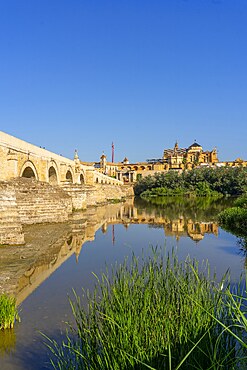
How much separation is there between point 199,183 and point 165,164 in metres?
36.5

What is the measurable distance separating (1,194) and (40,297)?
16.0 feet

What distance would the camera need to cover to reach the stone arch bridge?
17.3 m

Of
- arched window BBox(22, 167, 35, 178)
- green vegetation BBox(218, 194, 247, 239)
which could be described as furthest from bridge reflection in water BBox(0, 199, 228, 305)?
arched window BBox(22, 167, 35, 178)

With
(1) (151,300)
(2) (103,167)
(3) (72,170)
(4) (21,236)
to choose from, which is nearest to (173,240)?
(4) (21,236)

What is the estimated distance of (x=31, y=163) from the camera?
2139 centimetres

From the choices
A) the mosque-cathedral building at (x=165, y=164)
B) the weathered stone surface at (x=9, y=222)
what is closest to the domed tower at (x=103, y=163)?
the mosque-cathedral building at (x=165, y=164)

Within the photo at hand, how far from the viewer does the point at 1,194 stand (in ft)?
34.8

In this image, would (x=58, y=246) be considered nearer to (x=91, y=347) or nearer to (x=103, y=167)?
(x=91, y=347)

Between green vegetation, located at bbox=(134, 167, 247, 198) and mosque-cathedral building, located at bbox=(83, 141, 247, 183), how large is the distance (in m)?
22.9

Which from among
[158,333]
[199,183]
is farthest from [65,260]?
[199,183]

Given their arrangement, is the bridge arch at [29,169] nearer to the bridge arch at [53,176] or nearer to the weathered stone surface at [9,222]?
the bridge arch at [53,176]

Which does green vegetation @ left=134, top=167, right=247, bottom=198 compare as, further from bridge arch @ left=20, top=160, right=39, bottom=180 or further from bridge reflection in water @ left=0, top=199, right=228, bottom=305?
bridge reflection in water @ left=0, top=199, right=228, bottom=305

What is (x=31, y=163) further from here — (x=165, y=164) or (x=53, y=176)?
(x=165, y=164)

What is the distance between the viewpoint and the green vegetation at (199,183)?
162 feet
